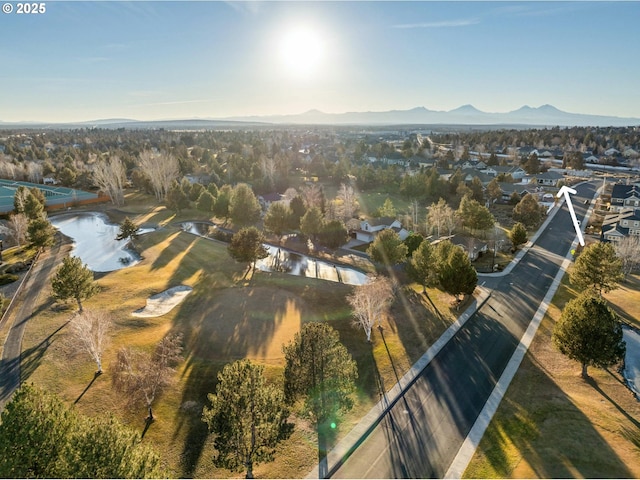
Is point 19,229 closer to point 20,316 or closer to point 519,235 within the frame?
point 20,316

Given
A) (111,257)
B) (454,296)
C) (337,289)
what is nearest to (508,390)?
(454,296)

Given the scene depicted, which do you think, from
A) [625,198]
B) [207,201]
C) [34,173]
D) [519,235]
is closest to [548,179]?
[625,198]

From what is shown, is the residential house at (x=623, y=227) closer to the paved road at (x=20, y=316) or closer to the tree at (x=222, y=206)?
the tree at (x=222, y=206)

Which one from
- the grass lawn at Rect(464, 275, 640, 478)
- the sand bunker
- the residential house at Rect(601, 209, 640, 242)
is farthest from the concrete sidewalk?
the residential house at Rect(601, 209, 640, 242)

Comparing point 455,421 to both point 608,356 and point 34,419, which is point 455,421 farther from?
point 34,419

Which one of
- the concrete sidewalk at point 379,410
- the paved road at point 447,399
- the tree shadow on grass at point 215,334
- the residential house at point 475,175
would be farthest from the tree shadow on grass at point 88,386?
the residential house at point 475,175
